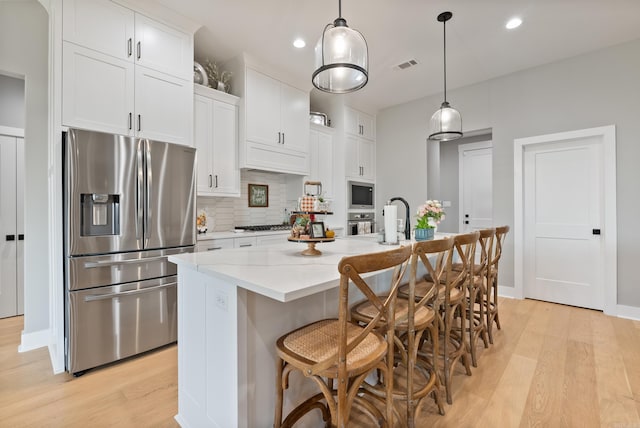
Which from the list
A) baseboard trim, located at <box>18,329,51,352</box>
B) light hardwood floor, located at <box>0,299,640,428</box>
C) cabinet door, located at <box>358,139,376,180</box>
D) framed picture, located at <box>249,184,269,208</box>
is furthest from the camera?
cabinet door, located at <box>358,139,376,180</box>

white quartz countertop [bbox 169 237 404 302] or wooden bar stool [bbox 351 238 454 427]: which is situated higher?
white quartz countertop [bbox 169 237 404 302]

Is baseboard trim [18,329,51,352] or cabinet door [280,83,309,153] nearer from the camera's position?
baseboard trim [18,329,51,352]

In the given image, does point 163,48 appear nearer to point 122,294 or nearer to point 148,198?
point 148,198

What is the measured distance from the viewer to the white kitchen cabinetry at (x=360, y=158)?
4.88m

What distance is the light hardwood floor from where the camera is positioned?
1657 millimetres

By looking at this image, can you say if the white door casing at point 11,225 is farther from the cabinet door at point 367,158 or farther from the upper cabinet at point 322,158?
the cabinet door at point 367,158

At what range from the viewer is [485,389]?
192 centimetres

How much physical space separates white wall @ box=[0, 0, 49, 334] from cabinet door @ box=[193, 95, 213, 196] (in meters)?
1.25

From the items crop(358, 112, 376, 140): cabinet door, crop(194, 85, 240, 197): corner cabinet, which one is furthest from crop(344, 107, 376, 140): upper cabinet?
crop(194, 85, 240, 197): corner cabinet

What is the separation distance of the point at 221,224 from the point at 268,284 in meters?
2.85

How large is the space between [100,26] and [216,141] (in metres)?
1.33

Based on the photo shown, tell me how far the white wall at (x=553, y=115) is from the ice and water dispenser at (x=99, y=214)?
13.7ft

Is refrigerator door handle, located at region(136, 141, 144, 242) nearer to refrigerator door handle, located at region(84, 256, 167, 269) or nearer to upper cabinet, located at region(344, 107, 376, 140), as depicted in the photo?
refrigerator door handle, located at region(84, 256, 167, 269)

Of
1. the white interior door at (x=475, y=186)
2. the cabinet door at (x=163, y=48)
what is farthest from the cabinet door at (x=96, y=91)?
the white interior door at (x=475, y=186)
